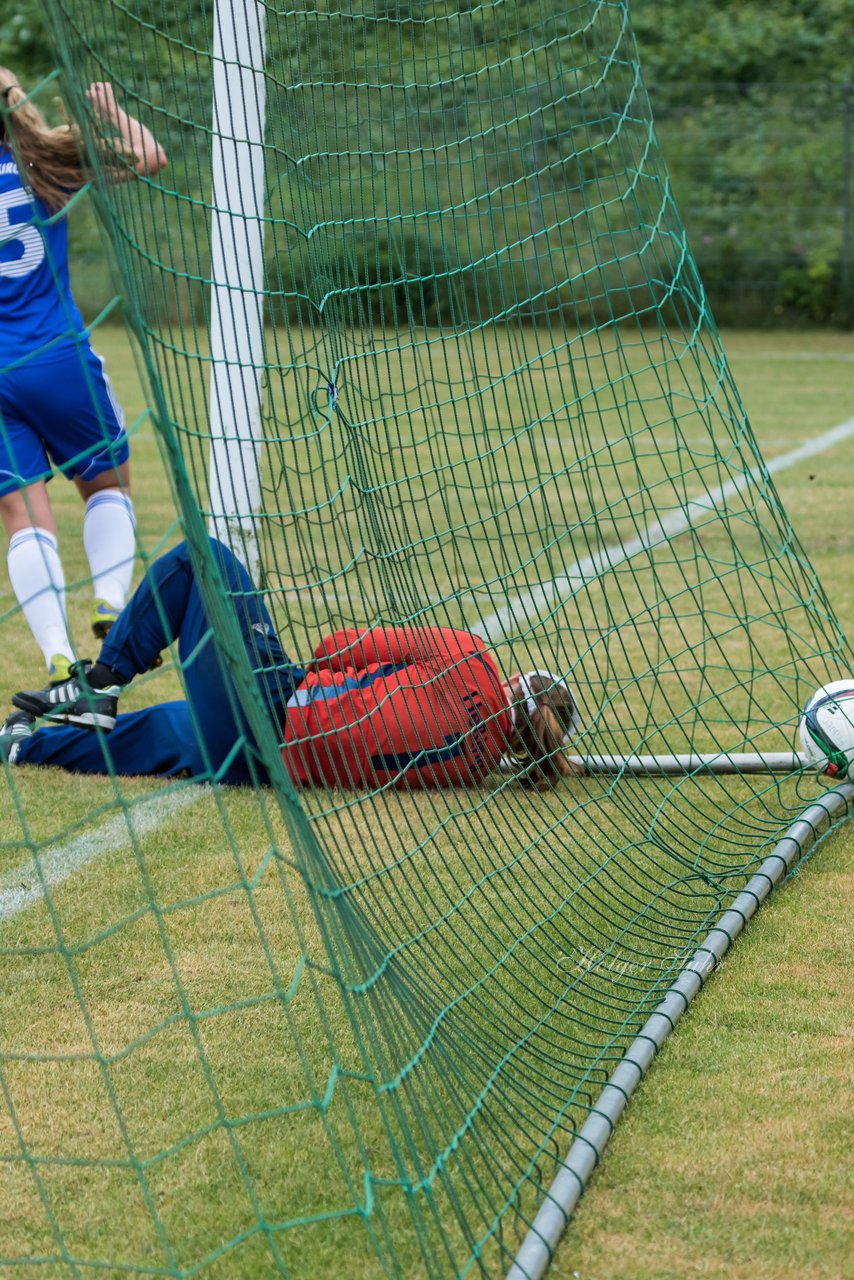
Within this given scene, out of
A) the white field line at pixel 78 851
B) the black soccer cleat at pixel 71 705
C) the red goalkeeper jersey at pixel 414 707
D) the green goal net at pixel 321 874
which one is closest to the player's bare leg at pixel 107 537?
the green goal net at pixel 321 874

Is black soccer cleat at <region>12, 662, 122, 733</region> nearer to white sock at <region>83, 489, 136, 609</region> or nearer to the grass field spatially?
the grass field

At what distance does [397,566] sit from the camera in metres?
3.47

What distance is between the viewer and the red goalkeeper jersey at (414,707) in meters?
3.49

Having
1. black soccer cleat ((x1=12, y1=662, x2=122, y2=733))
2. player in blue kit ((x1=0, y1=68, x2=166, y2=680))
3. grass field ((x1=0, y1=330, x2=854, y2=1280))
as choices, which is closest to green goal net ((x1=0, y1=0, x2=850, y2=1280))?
grass field ((x1=0, y1=330, x2=854, y2=1280))

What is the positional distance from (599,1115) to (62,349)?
2.96 m

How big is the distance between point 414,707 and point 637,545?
12.1 ft

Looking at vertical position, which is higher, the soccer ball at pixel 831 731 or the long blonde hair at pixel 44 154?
the long blonde hair at pixel 44 154

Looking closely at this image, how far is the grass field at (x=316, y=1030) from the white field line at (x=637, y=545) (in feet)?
2.15

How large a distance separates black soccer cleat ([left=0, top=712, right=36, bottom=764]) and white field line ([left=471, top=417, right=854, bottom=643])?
1.19m

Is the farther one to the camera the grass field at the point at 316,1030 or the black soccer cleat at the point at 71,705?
the black soccer cleat at the point at 71,705

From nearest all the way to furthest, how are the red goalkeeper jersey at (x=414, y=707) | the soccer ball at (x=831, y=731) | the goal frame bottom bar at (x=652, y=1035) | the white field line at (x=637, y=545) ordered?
the goal frame bottom bar at (x=652, y=1035)
the red goalkeeper jersey at (x=414, y=707)
the soccer ball at (x=831, y=731)
the white field line at (x=637, y=545)

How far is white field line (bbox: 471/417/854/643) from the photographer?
4203 millimetres

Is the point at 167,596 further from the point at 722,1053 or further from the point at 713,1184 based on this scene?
the point at 713,1184

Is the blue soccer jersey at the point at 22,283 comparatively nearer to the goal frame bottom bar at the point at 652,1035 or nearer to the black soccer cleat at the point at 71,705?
the black soccer cleat at the point at 71,705
